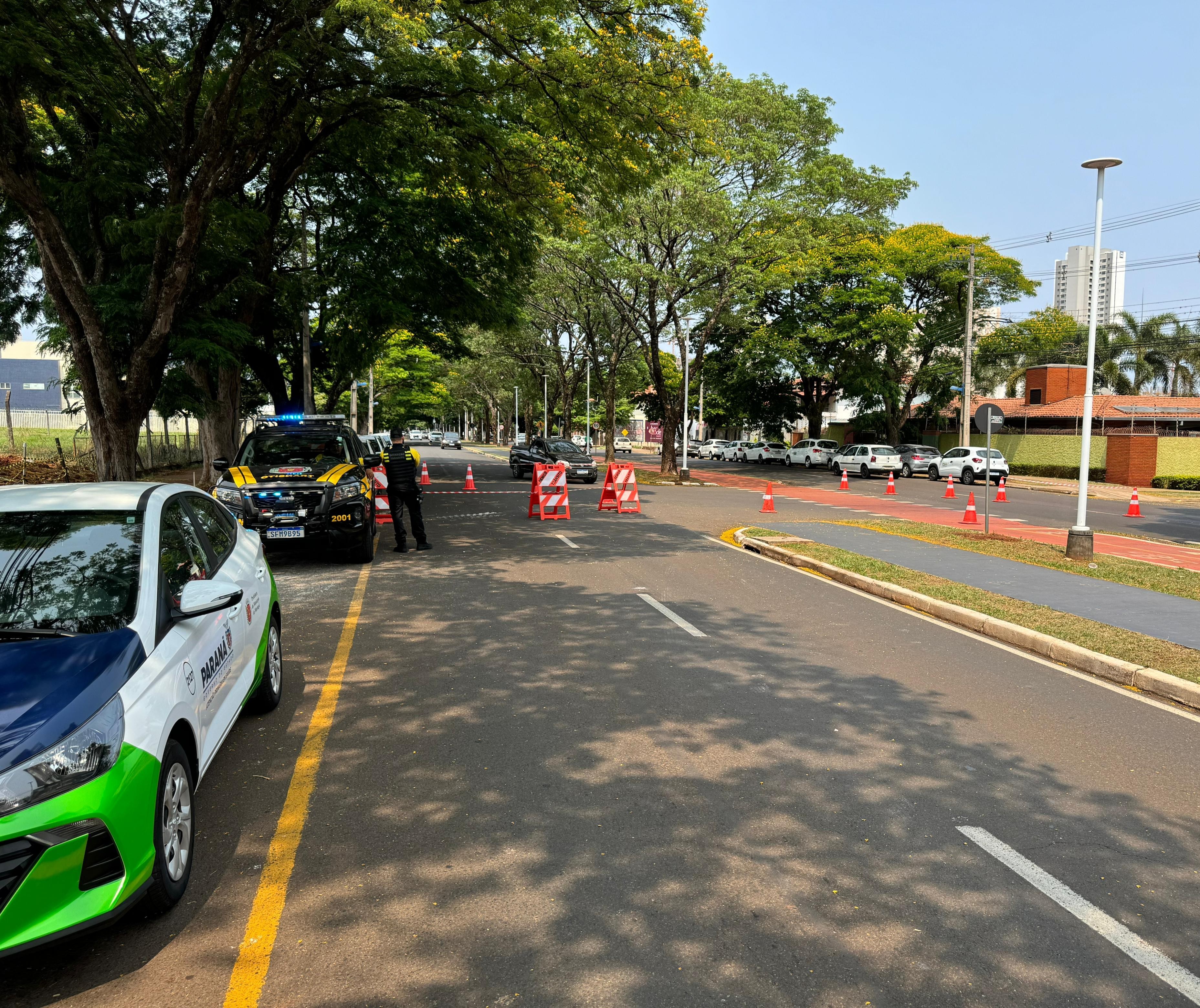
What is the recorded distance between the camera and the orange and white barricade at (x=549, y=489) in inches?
722

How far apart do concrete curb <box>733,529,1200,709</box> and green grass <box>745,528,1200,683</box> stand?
0.11 metres

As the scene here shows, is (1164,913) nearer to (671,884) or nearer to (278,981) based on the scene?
(671,884)

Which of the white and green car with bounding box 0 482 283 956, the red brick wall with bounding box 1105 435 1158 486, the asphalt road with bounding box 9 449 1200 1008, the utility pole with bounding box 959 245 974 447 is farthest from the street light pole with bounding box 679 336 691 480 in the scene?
the white and green car with bounding box 0 482 283 956

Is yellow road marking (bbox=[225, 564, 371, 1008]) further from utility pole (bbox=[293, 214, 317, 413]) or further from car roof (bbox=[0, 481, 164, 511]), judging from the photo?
utility pole (bbox=[293, 214, 317, 413])

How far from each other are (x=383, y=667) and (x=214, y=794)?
2372mm

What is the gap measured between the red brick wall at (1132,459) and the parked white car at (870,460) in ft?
28.8

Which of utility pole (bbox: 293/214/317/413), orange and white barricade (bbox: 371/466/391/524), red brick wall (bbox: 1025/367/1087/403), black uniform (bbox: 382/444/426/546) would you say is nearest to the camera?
black uniform (bbox: 382/444/426/546)

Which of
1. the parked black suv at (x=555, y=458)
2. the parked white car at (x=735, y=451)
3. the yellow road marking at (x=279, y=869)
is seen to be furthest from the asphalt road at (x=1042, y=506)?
the yellow road marking at (x=279, y=869)

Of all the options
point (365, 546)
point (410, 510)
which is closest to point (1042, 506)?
point (410, 510)

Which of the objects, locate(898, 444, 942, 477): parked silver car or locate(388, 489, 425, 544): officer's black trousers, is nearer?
locate(388, 489, 425, 544): officer's black trousers

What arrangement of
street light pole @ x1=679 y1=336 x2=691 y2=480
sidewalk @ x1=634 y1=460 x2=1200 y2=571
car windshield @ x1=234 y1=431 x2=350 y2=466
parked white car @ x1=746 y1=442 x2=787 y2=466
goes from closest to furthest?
car windshield @ x1=234 y1=431 x2=350 y2=466 < sidewalk @ x1=634 y1=460 x2=1200 y2=571 < street light pole @ x1=679 y1=336 x2=691 y2=480 < parked white car @ x1=746 y1=442 x2=787 y2=466

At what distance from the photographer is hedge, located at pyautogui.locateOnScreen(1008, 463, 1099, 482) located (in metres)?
38.4

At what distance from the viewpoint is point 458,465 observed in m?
46.3

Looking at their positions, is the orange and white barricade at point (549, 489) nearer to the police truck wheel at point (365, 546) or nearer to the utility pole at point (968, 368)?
the police truck wheel at point (365, 546)
